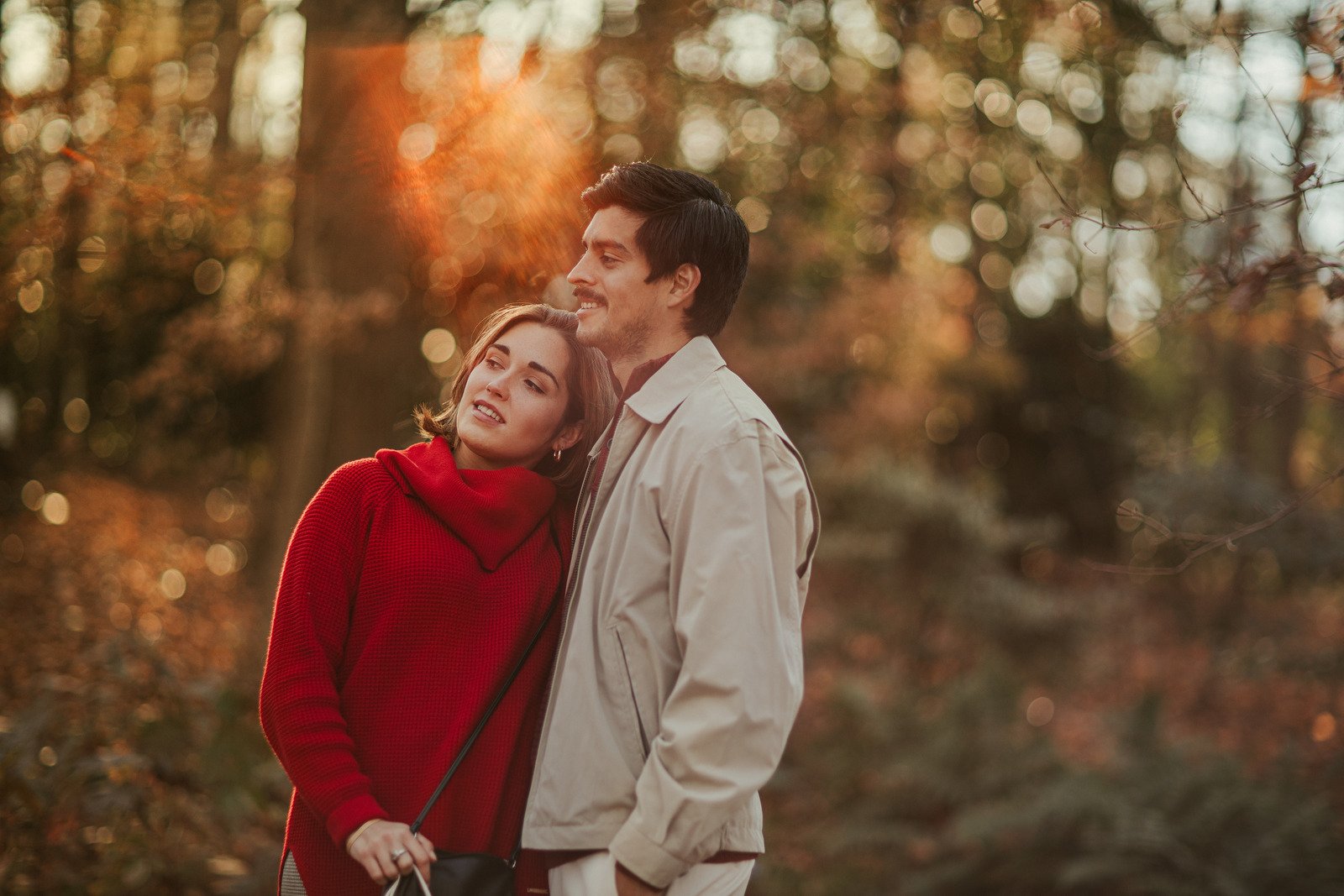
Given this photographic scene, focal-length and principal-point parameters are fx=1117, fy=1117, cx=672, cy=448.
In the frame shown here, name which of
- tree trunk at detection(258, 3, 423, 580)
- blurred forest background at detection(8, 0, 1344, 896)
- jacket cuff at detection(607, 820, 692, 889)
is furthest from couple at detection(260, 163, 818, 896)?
tree trunk at detection(258, 3, 423, 580)

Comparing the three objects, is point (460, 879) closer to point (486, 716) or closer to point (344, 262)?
point (486, 716)

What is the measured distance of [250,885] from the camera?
3932 mm

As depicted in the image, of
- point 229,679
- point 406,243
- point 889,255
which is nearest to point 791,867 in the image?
point 229,679

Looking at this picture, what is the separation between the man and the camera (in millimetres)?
2016

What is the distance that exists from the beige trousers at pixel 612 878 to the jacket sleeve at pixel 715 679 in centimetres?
6

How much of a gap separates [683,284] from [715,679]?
862 mm

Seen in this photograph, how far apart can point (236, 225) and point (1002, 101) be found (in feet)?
17.1

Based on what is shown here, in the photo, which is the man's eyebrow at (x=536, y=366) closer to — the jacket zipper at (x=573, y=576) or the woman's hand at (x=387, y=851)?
the jacket zipper at (x=573, y=576)

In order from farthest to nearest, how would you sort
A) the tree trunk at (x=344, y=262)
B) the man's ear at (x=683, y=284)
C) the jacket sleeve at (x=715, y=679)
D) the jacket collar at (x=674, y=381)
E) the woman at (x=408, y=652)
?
the tree trunk at (x=344, y=262) < the man's ear at (x=683, y=284) < the jacket collar at (x=674, y=381) < the woman at (x=408, y=652) < the jacket sleeve at (x=715, y=679)

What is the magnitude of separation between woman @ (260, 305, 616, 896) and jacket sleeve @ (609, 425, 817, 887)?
1.20 feet

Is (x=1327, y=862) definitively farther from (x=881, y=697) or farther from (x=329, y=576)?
(x=329, y=576)

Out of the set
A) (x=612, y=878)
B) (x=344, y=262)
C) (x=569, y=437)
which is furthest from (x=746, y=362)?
(x=612, y=878)

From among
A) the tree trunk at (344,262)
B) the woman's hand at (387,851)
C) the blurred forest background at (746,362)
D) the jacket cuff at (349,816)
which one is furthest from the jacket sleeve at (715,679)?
the tree trunk at (344,262)

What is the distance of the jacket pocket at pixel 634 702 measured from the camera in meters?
2.14
